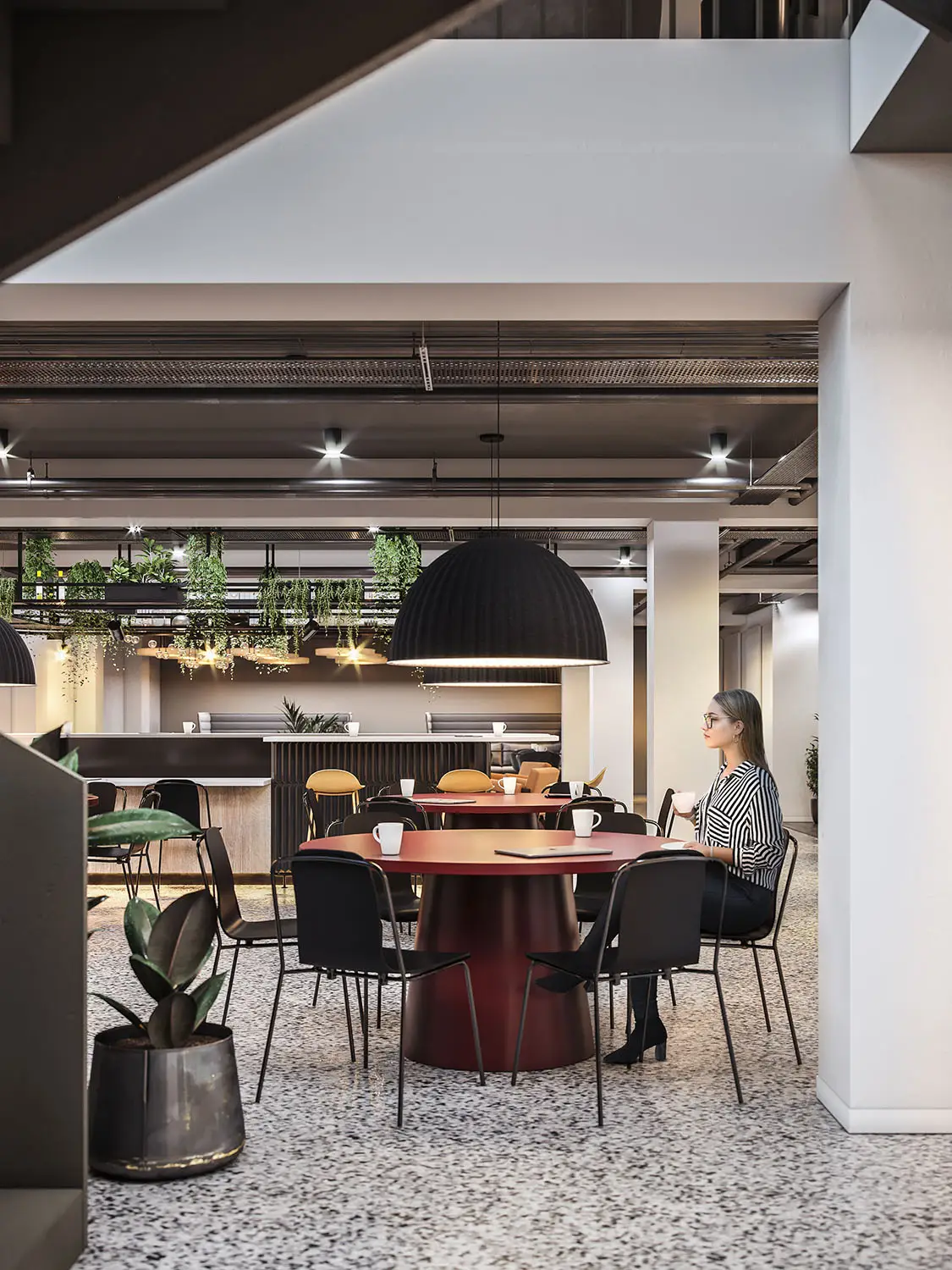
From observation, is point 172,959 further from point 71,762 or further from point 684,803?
point 684,803

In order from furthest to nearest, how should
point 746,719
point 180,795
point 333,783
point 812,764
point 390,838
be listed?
point 812,764 → point 180,795 → point 333,783 → point 746,719 → point 390,838

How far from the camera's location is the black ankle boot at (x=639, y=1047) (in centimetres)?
529

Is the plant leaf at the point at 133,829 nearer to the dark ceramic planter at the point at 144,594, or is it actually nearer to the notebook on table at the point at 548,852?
the notebook on table at the point at 548,852

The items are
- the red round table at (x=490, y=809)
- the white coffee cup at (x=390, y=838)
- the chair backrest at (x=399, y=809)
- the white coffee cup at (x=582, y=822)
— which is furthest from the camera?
the red round table at (x=490, y=809)

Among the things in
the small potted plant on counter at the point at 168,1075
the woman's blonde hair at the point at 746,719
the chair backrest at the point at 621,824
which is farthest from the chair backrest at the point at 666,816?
the small potted plant on counter at the point at 168,1075

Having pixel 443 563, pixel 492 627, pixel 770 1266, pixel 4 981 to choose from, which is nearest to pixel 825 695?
pixel 492 627

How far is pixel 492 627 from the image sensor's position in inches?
215

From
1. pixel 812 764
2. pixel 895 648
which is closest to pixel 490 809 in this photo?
pixel 895 648

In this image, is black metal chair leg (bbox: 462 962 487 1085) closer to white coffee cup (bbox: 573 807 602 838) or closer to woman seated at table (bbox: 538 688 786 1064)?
woman seated at table (bbox: 538 688 786 1064)

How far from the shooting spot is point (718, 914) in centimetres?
524

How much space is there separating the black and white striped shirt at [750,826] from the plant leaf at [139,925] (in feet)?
8.14

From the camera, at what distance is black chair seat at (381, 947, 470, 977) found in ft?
15.1

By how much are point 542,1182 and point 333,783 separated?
612 cm

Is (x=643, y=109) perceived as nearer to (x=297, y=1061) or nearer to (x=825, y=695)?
(x=825, y=695)
